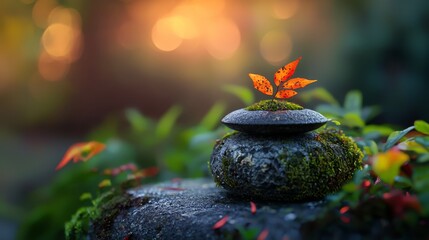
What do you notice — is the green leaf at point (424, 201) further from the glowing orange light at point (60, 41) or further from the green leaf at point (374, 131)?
the glowing orange light at point (60, 41)

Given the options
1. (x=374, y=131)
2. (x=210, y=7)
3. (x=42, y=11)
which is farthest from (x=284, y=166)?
(x=42, y=11)

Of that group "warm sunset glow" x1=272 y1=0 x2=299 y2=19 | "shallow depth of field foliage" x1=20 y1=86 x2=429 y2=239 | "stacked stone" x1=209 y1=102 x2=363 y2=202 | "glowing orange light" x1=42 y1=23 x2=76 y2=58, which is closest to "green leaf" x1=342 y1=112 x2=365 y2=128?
"shallow depth of field foliage" x1=20 y1=86 x2=429 y2=239

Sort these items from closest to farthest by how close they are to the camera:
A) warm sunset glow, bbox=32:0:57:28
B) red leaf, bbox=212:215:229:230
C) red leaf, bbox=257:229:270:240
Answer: red leaf, bbox=257:229:270:240
red leaf, bbox=212:215:229:230
warm sunset glow, bbox=32:0:57:28

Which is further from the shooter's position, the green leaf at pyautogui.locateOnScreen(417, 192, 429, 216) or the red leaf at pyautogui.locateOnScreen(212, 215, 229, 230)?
the red leaf at pyautogui.locateOnScreen(212, 215, 229, 230)

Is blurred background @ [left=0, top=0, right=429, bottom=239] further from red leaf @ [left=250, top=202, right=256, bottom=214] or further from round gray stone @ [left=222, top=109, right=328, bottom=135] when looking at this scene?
red leaf @ [left=250, top=202, right=256, bottom=214]

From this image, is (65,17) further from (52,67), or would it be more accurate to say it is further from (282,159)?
(282,159)

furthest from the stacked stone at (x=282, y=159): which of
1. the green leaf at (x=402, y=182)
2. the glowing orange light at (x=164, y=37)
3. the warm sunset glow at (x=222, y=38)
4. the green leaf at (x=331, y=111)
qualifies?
the glowing orange light at (x=164, y=37)

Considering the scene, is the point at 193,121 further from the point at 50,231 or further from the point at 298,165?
the point at 298,165
